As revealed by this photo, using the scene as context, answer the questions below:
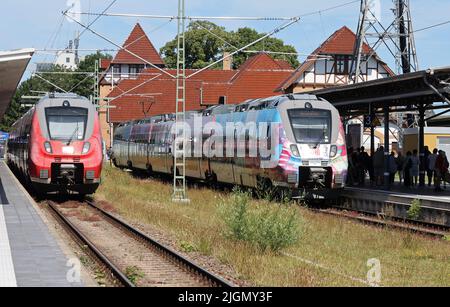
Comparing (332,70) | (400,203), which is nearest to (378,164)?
(400,203)


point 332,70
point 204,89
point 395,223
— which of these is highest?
point 332,70

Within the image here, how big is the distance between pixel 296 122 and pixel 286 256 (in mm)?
9122

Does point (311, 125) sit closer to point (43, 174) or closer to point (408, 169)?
point (408, 169)

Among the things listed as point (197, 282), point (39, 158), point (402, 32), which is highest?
point (402, 32)

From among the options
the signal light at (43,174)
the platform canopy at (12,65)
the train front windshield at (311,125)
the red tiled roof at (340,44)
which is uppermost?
the red tiled roof at (340,44)

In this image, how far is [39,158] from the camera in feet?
73.4

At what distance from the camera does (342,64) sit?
61250 mm

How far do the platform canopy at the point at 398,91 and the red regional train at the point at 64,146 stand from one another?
8.31m

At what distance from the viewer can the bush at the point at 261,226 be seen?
537 inches

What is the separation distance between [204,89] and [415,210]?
54.7 meters

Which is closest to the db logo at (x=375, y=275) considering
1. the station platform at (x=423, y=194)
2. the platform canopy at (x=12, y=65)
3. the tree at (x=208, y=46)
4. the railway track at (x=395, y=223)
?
the railway track at (x=395, y=223)

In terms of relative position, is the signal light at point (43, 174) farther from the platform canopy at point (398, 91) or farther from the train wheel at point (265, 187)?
the platform canopy at point (398, 91)
